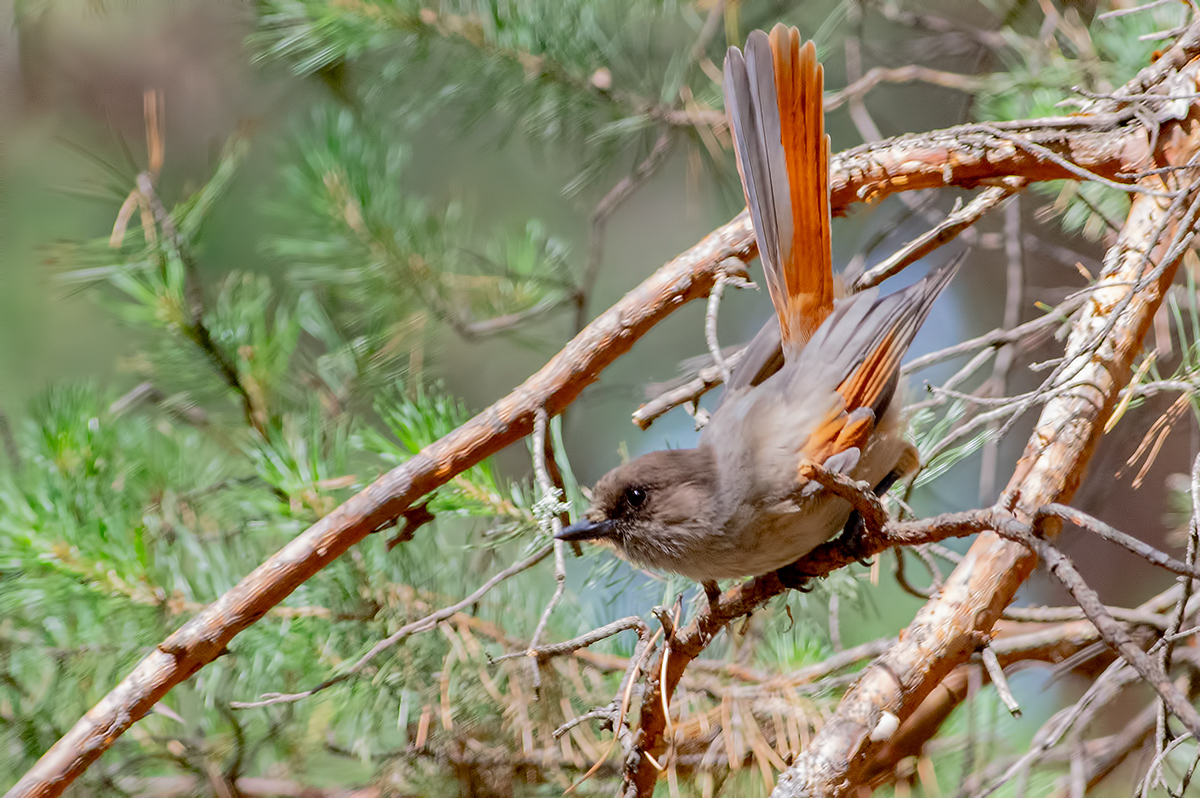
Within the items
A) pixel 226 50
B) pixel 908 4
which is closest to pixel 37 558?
pixel 226 50

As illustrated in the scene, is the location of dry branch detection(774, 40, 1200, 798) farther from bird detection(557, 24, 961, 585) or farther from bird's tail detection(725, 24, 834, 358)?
bird's tail detection(725, 24, 834, 358)

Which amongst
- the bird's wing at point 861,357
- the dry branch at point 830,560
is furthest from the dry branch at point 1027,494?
the bird's wing at point 861,357

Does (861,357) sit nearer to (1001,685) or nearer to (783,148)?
(783,148)

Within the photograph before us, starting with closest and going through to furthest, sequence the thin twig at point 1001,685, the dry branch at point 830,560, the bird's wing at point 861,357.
A: the thin twig at point 1001,685
the dry branch at point 830,560
the bird's wing at point 861,357

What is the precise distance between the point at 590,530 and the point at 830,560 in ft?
0.80

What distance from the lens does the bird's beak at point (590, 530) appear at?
793mm

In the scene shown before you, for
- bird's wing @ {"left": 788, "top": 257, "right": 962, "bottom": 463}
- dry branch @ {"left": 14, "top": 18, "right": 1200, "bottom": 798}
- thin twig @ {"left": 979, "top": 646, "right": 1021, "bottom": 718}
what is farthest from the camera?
bird's wing @ {"left": 788, "top": 257, "right": 962, "bottom": 463}

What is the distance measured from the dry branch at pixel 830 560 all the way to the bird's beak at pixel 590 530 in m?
0.11

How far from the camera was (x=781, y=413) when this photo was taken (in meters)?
0.85

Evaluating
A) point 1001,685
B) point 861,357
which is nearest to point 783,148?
point 861,357

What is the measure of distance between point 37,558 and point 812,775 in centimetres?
88

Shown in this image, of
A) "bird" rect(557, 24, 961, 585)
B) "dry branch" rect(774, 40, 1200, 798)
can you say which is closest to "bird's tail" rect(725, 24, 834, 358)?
"bird" rect(557, 24, 961, 585)

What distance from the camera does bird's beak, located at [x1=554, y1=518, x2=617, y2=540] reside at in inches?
31.2

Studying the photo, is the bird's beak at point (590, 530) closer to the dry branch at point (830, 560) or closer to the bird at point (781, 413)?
the bird at point (781, 413)
